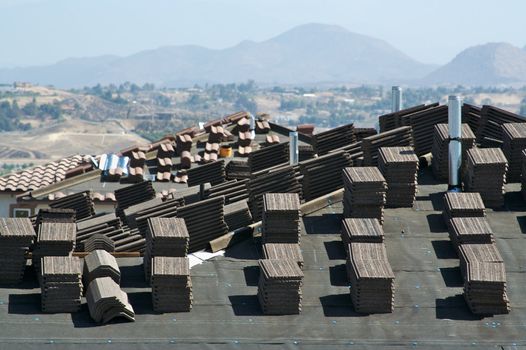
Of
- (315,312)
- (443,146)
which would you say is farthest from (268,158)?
(315,312)

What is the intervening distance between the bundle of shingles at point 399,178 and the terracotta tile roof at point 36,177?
129ft

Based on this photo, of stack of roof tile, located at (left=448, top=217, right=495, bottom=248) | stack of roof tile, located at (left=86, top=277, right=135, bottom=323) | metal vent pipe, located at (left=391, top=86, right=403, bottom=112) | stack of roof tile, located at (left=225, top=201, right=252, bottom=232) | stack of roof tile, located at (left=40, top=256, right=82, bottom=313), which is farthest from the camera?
metal vent pipe, located at (left=391, top=86, right=403, bottom=112)

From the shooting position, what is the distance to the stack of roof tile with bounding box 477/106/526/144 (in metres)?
47.7

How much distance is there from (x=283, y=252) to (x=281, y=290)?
241 cm

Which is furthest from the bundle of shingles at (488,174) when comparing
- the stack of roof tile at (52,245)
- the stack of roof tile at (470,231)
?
the stack of roof tile at (52,245)

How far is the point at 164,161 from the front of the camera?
77750 millimetres

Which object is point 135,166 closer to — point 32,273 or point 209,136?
point 209,136

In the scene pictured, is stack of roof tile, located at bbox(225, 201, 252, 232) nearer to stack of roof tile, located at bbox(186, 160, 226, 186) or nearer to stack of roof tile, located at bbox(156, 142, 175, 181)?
stack of roof tile, located at bbox(186, 160, 226, 186)

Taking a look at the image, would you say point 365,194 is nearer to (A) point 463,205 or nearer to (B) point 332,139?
(A) point 463,205

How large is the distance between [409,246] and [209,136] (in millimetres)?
43816

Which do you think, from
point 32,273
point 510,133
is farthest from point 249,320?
point 510,133

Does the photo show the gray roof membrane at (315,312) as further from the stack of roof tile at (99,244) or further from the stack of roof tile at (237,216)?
the stack of roof tile at (99,244)

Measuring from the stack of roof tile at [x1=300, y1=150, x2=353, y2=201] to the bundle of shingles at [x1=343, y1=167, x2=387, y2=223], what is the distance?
3693mm

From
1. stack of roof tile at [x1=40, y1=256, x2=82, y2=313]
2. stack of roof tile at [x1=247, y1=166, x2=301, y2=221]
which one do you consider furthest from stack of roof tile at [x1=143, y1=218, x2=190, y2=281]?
stack of roof tile at [x1=247, y1=166, x2=301, y2=221]
